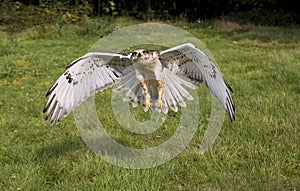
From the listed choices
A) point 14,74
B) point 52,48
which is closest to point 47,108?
point 14,74

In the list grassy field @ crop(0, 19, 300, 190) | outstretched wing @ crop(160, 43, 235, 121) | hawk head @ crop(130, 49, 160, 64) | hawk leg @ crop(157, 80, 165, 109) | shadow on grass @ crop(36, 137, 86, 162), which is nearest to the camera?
hawk head @ crop(130, 49, 160, 64)

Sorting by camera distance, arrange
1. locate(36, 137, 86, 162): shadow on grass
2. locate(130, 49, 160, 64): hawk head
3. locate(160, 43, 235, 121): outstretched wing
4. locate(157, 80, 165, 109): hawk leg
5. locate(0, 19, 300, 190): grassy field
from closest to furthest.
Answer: locate(130, 49, 160, 64): hawk head → locate(160, 43, 235, 121): outstretched wing → locate(0, 19, 300, 190): grassy field → locate(157, 80, 165, 109): hawk leg → locate(36, 137, 86, 162): shadow on grass

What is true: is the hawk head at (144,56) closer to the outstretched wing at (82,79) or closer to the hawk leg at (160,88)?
the outstretched wing at (82,79)

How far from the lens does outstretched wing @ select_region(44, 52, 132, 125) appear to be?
13.1 ft

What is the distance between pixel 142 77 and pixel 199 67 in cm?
60

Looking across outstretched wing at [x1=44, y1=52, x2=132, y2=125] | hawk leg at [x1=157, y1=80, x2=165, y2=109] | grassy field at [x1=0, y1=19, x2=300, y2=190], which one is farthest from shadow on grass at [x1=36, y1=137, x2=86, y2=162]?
hawk leg at [x1=157, y1=80, x2=165, y2=109]

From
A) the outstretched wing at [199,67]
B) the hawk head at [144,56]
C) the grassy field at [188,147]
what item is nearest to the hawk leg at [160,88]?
the outstretched wing at [199,67]

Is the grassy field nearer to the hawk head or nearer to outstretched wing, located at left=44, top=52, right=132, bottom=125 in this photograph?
outstretched wing, located at left=44, top=52, right=132, bottom=125

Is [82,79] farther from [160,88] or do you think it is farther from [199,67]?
[199,67]

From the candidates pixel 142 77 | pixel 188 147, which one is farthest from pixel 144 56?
pixel 188 147

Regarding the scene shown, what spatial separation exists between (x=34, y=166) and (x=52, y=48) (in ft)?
29.5

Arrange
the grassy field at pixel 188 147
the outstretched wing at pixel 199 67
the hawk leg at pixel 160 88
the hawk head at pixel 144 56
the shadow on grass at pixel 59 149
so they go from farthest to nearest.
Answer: the shadow on grass at pixel 59 149, the hawk leg at pixel 160 88, the grassy field at pixel 188 147, the outstretched wing at pixel 199 67, the hawk head at pixel 144 56

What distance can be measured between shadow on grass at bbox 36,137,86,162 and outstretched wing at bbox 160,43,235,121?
1590 millimetres

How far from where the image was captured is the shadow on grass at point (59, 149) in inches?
186
